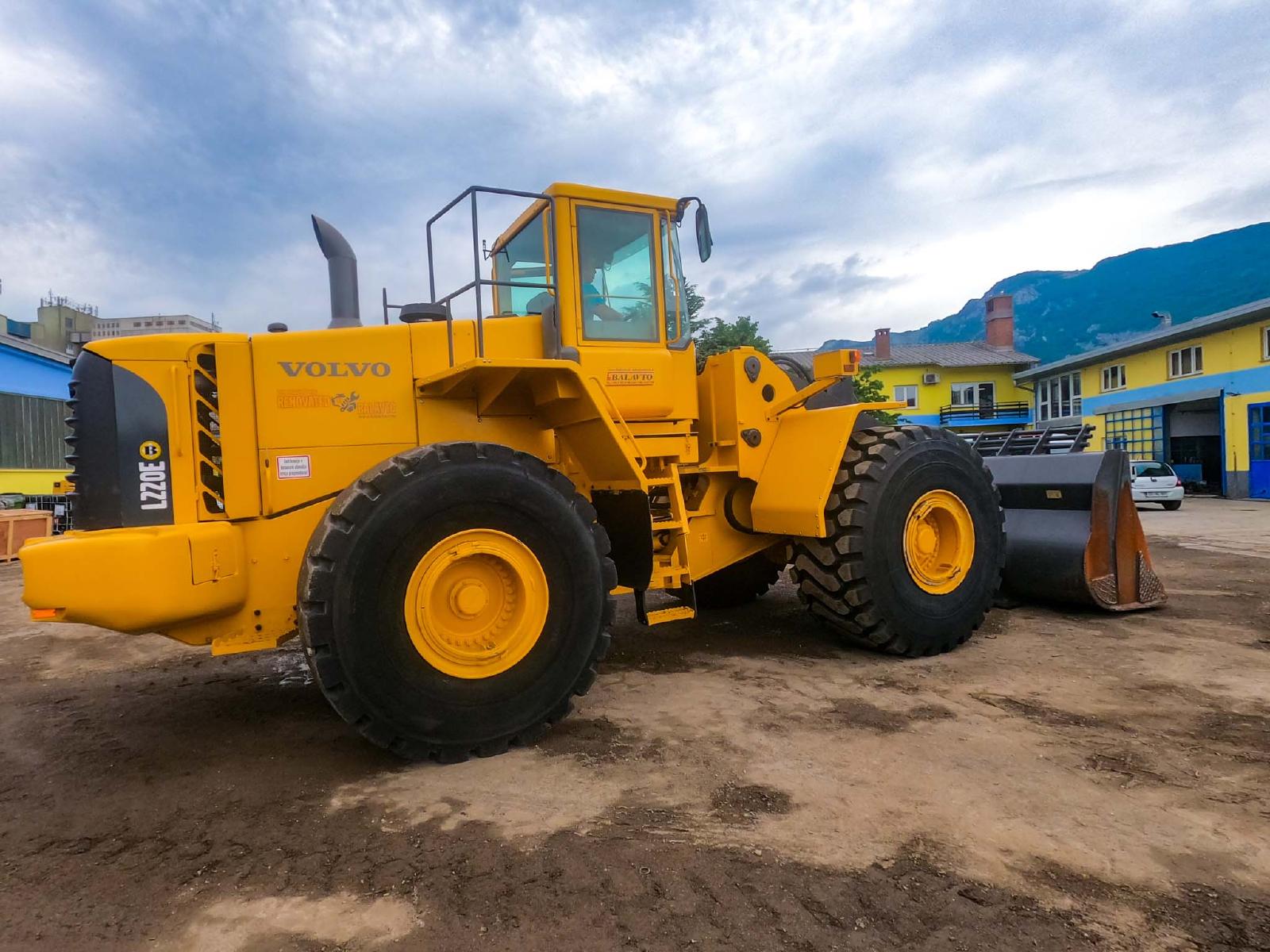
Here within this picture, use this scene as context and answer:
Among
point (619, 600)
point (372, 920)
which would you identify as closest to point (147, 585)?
point (372, 920)

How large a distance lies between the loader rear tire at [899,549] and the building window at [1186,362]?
2674 centimetres

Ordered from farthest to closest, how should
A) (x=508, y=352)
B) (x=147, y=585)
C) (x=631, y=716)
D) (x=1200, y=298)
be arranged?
(x=1200, y=298) < (x=508, y=352) < (x=631, y=716) < (x=147, y=585)

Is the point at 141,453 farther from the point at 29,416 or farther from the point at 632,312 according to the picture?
the point at 29,416

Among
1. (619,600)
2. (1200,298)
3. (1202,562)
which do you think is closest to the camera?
(619,600)

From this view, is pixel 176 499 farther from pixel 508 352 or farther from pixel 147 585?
pixel 508 352

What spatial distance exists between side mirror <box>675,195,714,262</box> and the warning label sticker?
2.69 meters

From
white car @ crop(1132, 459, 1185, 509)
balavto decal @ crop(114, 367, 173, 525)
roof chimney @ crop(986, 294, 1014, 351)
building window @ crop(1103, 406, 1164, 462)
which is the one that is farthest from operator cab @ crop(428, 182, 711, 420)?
roof chimney @ crop(986, 294, 1014, 351)

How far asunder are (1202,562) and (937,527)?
611 centimetres

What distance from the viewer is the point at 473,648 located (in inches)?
153

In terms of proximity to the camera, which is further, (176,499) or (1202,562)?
(1202,562)

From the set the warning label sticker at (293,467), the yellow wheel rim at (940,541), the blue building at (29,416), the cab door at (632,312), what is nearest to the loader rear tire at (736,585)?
the yellow wheel rim at (940,541)

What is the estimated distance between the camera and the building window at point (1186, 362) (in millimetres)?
26969

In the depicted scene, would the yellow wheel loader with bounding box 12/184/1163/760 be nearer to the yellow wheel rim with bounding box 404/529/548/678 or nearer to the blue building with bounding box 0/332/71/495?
the yellow wheel rim with bounding box 404/529/548/678

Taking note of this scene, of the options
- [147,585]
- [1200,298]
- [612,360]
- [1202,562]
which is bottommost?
[1202,562]
